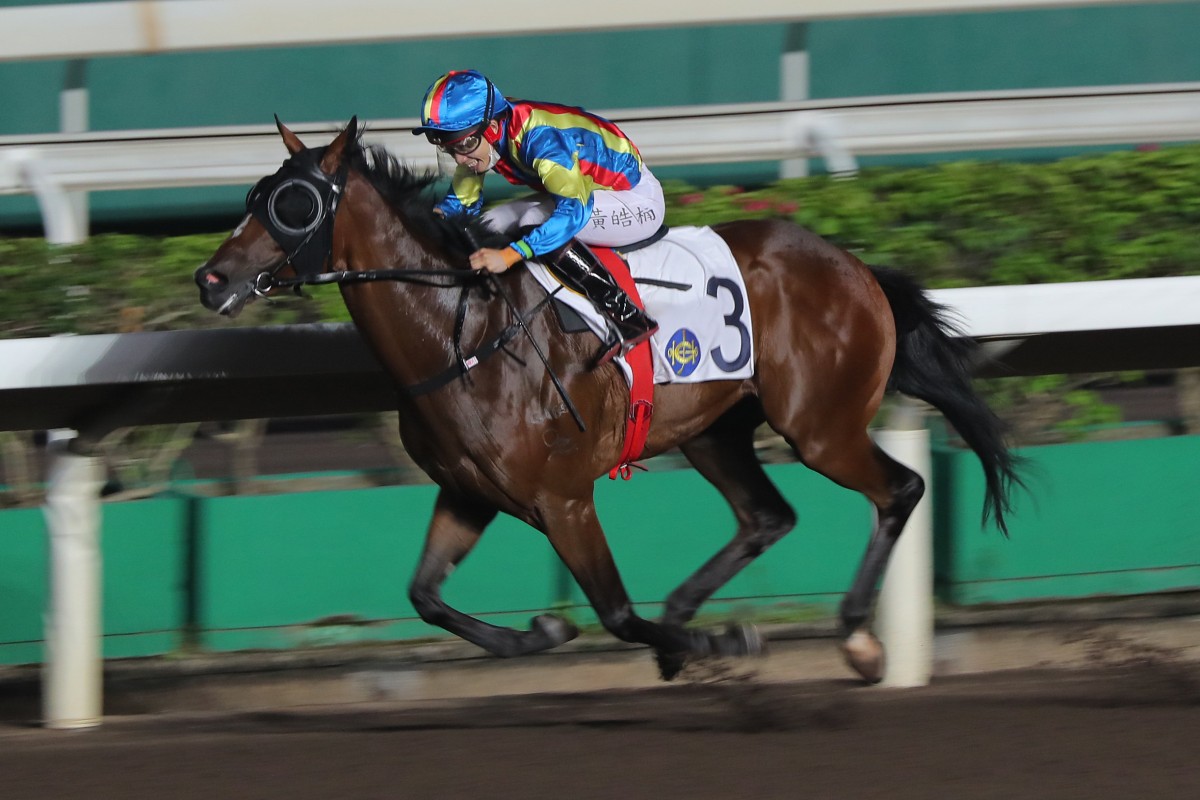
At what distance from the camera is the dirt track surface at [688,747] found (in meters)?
3.56

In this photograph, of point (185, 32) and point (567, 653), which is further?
point (185, 32)

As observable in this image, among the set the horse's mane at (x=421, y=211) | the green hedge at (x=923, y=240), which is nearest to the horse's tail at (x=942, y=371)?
the green hedge at (x=923, y=240)

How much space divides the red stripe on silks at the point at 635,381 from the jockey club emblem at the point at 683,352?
7cm

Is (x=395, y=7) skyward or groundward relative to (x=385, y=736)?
skyward

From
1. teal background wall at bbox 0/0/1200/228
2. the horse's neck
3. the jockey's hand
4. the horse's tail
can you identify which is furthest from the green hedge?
teal background wall at bbox 0/0/1200/228

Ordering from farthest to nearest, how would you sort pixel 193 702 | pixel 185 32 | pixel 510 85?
1. pixel 510 85
2. pixel 185 32
3. pixel 193 702

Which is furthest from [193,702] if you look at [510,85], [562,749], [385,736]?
[510,85]

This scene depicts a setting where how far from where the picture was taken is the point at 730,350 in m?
4.32

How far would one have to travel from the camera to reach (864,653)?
177 inches

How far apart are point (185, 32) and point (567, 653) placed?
3041 mm

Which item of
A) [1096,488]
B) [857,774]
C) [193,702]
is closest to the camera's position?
[857,774]

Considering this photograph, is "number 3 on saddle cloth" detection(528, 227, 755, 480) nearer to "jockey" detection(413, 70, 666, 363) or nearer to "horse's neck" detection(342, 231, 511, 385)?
"jockey" detection(413, 70, 666, 363)

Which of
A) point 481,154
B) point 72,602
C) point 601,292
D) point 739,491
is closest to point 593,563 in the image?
point 601,292

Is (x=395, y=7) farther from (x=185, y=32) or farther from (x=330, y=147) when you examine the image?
(x=330, y=147)
